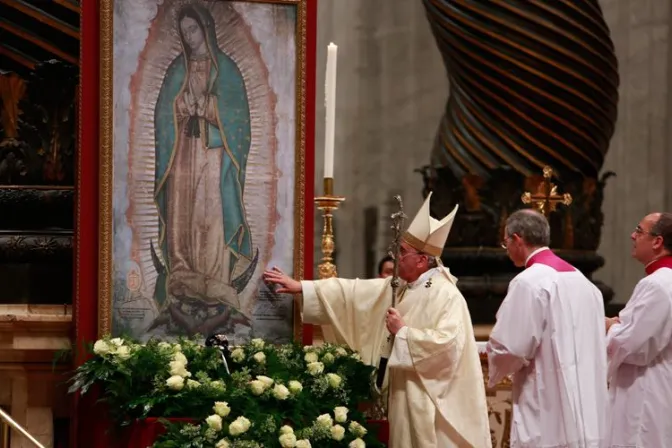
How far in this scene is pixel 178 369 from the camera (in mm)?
6570

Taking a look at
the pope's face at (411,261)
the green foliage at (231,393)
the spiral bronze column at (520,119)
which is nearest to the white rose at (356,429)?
the green foliage at (231,393)

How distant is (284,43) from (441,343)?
1497mm

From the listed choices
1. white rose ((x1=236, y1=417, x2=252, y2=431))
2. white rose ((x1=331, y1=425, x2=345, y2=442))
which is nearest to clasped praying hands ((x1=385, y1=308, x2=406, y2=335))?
white rose ((x1=331, y1=425, x2=345, y2=442))

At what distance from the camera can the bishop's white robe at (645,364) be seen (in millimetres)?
7223

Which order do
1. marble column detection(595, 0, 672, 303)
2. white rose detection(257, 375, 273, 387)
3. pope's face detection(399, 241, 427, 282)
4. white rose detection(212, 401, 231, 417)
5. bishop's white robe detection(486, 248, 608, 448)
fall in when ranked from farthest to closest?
marble column detection(595, 0, 672, 303) < pope's face detection(399, 241, 427, 282) < bishop's white robe detection(486, 248, 608, 448) < white rose detection(257, 375, 273, 387) < white rose detection(212, 401, 231, 417)

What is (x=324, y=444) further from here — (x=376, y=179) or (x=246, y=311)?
(x=376, y=179)

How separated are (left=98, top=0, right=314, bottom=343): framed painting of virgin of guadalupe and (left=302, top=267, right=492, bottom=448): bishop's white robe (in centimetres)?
24

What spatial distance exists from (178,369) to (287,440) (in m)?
0.54

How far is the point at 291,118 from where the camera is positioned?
712 centimetres

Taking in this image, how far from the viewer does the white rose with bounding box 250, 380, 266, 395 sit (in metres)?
6.63

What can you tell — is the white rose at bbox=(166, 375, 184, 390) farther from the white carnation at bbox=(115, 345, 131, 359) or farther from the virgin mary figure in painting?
the virgin mary figure in painting

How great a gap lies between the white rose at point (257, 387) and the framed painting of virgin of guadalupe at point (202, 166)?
0.46 m

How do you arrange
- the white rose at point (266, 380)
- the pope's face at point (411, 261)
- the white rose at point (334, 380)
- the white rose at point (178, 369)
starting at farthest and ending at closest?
1. the pope's face at point (411, 261)
2. the white rose at point (334, 380)
3. the white rose at point (266, 380)
4. the white rose at point (178, 369)

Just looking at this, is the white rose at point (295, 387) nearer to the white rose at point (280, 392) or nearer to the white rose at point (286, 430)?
the white rose at point (280, 392)
